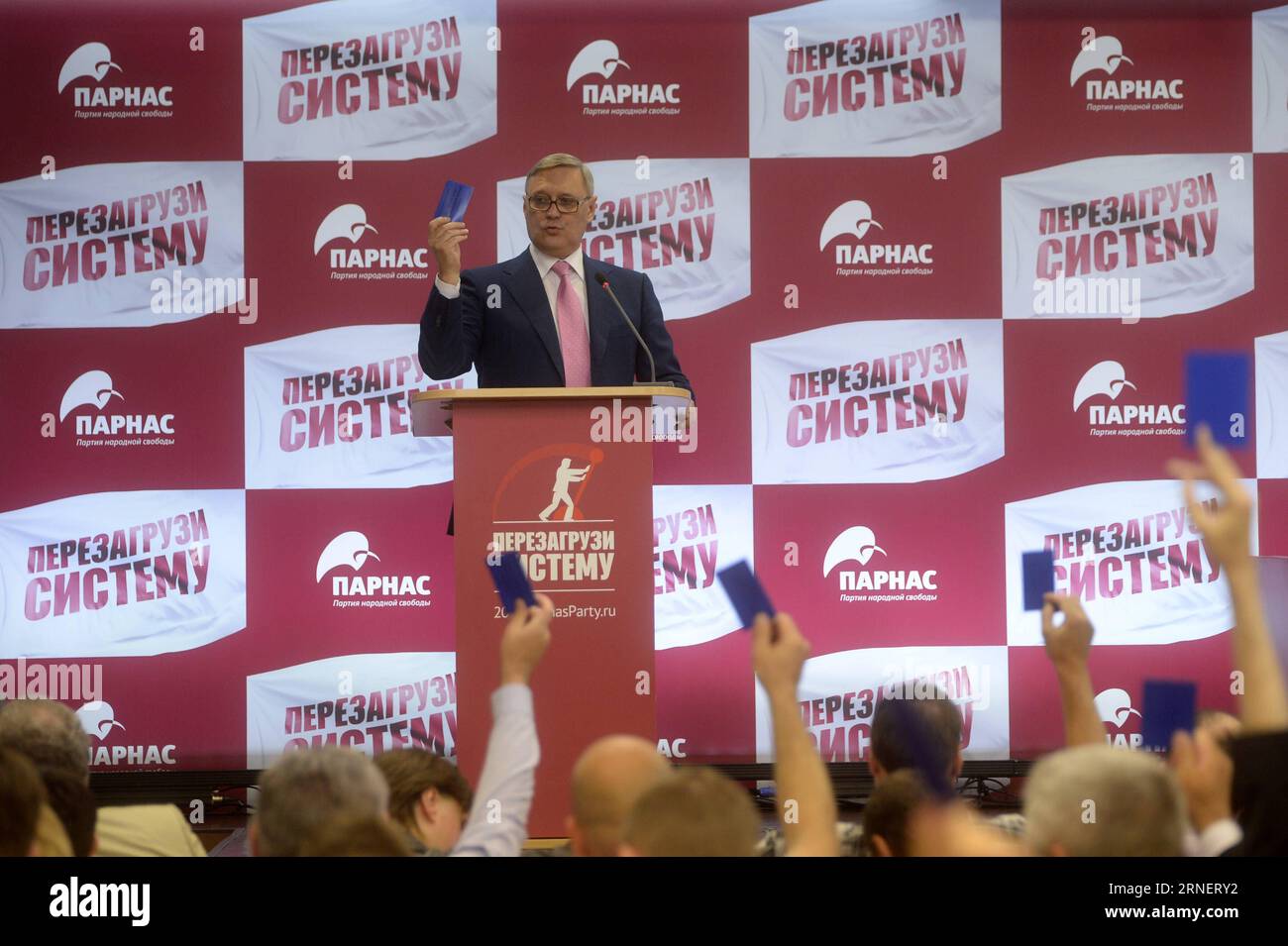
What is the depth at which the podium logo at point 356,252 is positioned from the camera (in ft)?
17.0

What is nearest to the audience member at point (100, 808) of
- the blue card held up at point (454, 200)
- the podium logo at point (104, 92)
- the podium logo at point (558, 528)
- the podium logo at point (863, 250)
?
the podium logo at point (558, 528)

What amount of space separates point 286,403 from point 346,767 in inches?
143

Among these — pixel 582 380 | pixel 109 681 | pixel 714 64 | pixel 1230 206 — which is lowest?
pixel 109 681

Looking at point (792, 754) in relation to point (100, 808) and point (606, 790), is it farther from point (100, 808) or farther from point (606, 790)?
point (100, 808)

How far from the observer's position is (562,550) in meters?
2.90

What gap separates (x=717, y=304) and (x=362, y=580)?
1778 mm

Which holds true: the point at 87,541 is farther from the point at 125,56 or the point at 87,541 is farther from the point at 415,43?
the point at 415,43

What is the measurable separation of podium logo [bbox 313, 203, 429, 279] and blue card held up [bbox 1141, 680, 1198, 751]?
3917 mm

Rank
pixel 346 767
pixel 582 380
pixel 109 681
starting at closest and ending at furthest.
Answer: pixel 346 767, pixel 582 380, pixel 109 681

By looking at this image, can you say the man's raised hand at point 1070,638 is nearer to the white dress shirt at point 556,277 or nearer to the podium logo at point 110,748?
the white dress shirt at point 556,277
